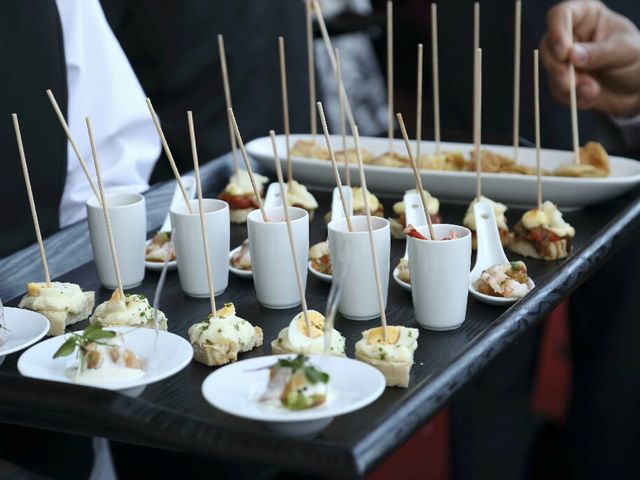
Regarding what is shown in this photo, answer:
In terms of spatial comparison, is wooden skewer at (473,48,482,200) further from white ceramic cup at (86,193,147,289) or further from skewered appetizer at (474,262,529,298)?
white ceramic cup at (86,193,147,289)

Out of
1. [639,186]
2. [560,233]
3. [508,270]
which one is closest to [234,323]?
[508,270]

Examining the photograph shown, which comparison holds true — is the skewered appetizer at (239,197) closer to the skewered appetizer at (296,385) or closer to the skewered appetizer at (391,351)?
the skewered appetizer at (391,351)

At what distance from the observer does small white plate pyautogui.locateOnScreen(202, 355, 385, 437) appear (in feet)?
4.46

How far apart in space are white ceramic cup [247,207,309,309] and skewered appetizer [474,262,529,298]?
345mm

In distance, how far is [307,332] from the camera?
1.67 m

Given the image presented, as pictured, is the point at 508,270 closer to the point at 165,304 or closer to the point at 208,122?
the point at 165,304

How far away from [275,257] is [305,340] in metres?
0.30

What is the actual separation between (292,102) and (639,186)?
1529 mm

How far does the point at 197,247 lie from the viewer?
2002 mm

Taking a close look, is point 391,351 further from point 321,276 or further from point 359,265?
point 321,276

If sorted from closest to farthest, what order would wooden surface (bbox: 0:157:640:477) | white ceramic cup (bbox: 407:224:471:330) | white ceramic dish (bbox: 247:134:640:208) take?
wooden surface (bbox: 0:157:640:477), white ceramic cup (bbox: 407:224:471:330), white ceramic dish (bbox: 247:134:640:208)

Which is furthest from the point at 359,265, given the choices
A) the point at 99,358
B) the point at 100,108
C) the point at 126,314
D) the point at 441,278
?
the point at 100,108

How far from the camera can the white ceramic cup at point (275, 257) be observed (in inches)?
75.2

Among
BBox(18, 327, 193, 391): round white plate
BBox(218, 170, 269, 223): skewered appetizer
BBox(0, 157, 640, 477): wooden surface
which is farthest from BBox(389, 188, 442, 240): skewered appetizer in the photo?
BBox(18, 327, 193, 391): round white plate
